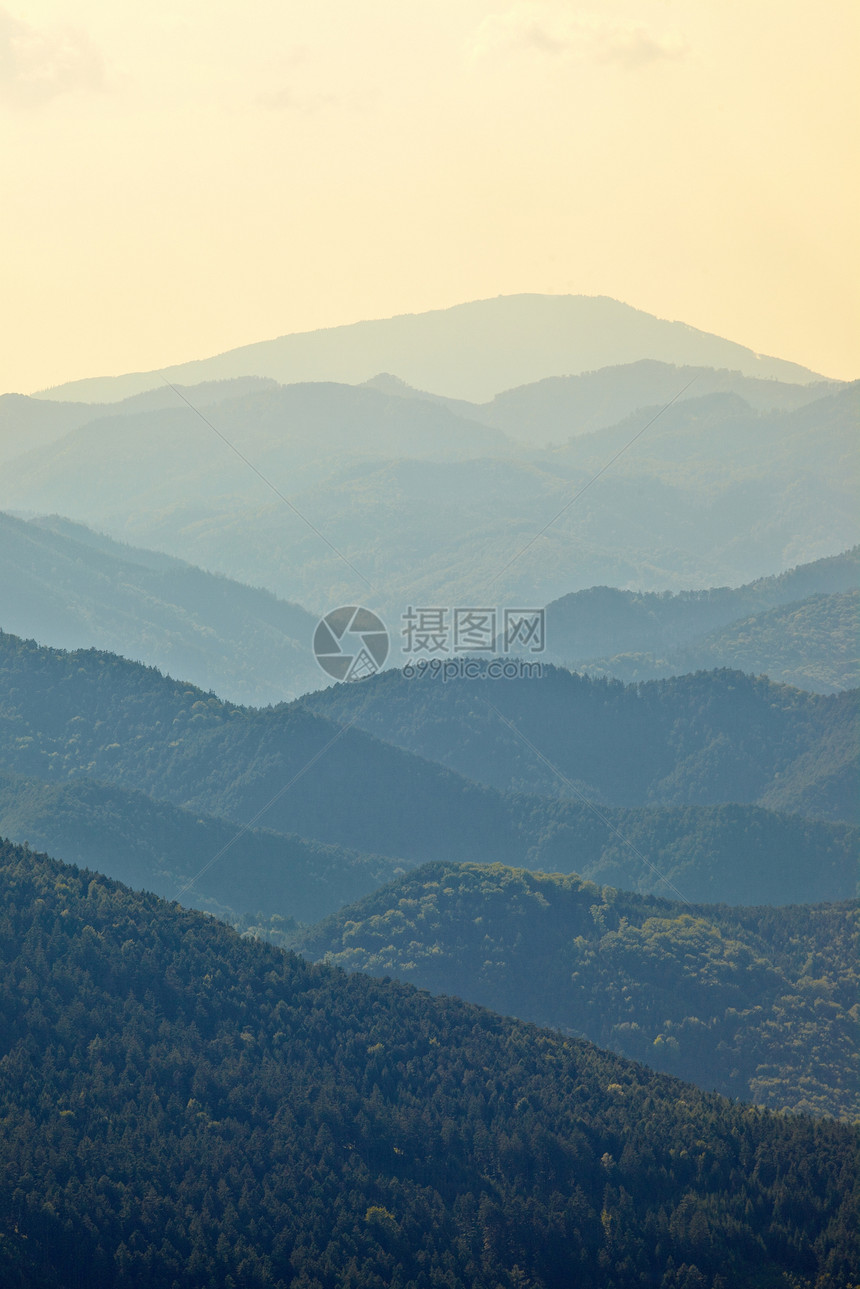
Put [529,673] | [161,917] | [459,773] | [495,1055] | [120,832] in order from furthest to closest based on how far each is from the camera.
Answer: [529,673]
[459,773]
[120,832]
[161,917]
[495,1055]

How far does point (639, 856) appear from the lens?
14025 cm

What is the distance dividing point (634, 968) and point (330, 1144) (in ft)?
145

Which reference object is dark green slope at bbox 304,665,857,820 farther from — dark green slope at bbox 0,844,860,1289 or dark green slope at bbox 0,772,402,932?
dark green slope at bbox 0,844,860,1289

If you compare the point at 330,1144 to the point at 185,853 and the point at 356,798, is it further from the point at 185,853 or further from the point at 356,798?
the point at 356,798

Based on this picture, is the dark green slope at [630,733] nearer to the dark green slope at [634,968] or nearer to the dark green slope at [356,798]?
the dark green slope at [356,798]

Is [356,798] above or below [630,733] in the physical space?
above

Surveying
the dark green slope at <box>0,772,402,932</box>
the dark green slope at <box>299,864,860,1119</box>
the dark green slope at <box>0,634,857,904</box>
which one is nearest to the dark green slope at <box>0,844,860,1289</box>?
the dark green slope at <box>299,864,860,1119</box>

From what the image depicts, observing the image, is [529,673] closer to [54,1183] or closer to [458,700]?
[458,700]

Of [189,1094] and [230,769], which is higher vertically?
[189,1094]

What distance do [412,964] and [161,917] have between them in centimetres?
2939

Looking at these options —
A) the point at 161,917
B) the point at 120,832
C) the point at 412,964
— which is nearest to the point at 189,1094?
the point at 161,917

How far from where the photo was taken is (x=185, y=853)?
12106 centimetres

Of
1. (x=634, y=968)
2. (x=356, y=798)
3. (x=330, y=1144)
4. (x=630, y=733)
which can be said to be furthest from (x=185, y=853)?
(x=330, y=1144)

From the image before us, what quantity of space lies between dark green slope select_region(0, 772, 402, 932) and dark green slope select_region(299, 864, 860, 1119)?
1620cm
